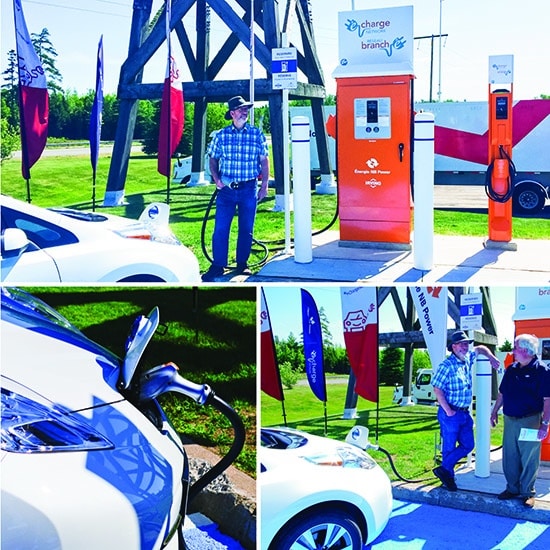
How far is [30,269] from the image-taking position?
3.93 metres

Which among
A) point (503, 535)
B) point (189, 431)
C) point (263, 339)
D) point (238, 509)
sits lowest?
point (503, 535)

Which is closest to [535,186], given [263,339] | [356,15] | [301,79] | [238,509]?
[301,79]

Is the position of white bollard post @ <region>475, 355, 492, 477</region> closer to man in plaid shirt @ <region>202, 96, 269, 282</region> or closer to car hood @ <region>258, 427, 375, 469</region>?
car hood @ <region>258, 427, 375, 469</region>

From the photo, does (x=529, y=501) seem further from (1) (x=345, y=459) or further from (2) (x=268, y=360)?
(2) (x=268, y=360)

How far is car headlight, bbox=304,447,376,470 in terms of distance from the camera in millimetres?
3748

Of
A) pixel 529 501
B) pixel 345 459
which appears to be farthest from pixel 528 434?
pixel 345 459

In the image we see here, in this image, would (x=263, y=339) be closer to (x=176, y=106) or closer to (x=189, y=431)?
(x=189, y=431)

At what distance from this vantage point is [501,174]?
6656 millimetres

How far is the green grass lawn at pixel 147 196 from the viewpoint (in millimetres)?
6270

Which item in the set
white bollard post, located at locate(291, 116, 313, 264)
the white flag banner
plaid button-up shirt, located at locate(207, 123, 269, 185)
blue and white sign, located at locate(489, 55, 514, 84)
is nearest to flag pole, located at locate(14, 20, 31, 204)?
plaid button-up shirt, located at locate(207, 123, 269, 185)

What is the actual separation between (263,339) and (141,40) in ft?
11.5

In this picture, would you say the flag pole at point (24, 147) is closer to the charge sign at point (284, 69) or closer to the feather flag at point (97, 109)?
the feather flag at point (97, 109)

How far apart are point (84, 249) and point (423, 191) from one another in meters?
3.02

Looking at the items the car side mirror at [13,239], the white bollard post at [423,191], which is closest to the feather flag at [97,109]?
the white bollard post at [423,191]
